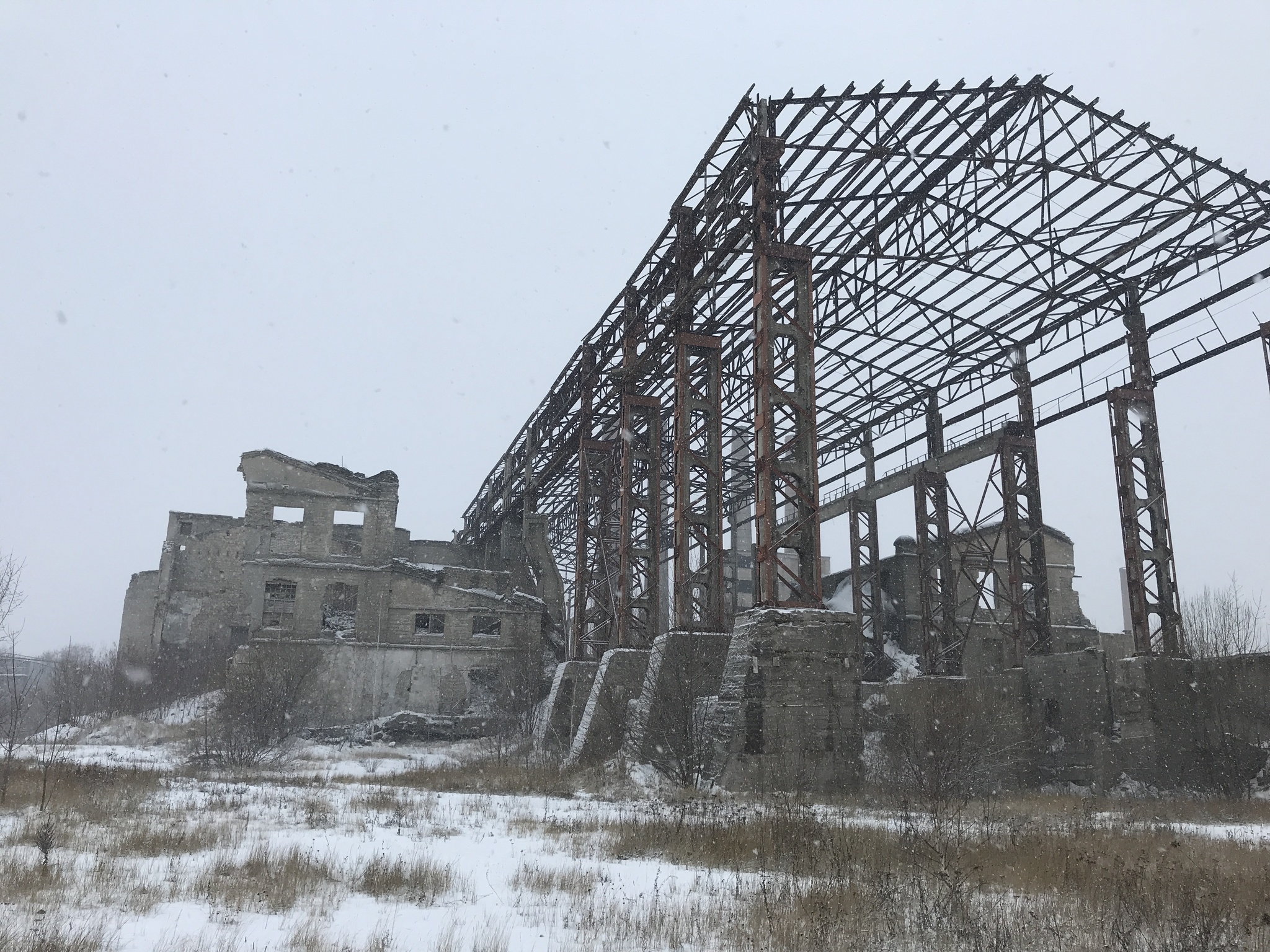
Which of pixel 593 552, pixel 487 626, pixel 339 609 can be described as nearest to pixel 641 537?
pixel 593 552

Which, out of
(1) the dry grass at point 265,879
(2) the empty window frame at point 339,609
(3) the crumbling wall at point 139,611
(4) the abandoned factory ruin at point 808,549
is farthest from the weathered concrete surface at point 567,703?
(3) the crumbling wall at point 139,611

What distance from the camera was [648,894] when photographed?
6305 millimetres

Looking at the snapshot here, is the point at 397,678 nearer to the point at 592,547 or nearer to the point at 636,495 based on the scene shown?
the point at 592,547

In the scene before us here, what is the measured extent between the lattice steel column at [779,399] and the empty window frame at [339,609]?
20681 millimetres

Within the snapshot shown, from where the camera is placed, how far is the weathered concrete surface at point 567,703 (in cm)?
2152

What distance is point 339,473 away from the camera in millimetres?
32531

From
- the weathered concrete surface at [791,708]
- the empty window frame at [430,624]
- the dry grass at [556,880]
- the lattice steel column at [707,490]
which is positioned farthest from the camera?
the empty window frame at [430,624]

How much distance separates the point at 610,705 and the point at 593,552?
6332mm

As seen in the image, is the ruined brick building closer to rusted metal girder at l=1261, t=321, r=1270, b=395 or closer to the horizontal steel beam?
the horizontal steel beam

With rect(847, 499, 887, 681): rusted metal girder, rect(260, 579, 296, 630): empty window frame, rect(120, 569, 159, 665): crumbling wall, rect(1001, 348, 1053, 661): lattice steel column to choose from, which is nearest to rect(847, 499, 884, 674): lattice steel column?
rect(847, 499, 887, 681): rusted metal girder

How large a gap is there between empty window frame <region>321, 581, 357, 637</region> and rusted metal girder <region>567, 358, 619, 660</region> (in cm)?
1060

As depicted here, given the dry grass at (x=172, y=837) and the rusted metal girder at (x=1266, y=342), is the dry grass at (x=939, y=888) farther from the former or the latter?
the rusted metal girder at (x=1266, y=342)

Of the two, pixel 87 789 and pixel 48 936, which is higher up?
pixel 48 936

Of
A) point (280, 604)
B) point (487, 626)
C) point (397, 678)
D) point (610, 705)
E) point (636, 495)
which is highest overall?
point (636, 495)
